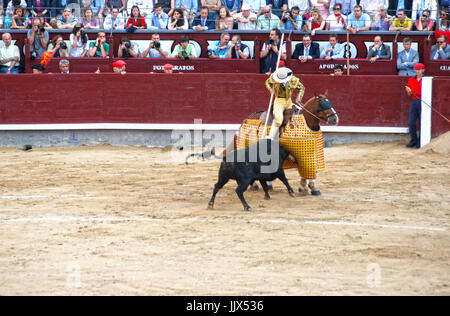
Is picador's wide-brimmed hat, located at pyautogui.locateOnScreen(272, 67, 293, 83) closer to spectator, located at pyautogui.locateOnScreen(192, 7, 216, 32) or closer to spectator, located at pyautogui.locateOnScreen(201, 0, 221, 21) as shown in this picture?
spectator, located at pyautogui.locateOnScreen(192, 7, 216, 32)

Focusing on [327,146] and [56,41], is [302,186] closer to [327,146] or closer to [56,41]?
[327,146]

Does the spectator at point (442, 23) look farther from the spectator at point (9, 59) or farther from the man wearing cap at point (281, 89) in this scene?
the spectator at point (9, 59)

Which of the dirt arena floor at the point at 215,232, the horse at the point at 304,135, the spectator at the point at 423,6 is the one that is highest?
the spectator at the point at 423,6

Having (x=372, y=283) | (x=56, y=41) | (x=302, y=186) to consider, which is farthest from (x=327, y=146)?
(x=372, y=283)

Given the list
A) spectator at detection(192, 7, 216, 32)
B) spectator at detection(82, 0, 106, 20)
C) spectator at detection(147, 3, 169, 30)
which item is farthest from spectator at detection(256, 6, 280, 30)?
spectator at detection(82, 0, 106, 20)

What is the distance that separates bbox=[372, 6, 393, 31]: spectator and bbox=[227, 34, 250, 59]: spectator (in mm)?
2738

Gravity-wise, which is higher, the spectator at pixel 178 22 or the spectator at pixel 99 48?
the spectator at pixel 178 22

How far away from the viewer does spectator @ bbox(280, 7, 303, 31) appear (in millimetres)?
14539

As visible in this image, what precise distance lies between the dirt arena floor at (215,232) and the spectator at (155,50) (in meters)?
3.56

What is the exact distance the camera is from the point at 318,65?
14.5 metres

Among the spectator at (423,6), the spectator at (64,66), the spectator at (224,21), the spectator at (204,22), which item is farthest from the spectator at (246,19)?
the spectator at (64,66)

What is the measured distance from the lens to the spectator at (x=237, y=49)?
14.4m

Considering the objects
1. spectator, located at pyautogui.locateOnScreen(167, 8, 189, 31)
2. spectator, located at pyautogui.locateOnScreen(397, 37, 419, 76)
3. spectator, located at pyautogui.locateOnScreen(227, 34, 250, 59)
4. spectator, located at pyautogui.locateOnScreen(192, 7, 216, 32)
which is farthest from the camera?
spectator, located at pyautogui.locateOnScreen(167, 8, 189, 31)

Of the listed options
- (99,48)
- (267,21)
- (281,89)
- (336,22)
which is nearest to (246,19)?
(267,21)
